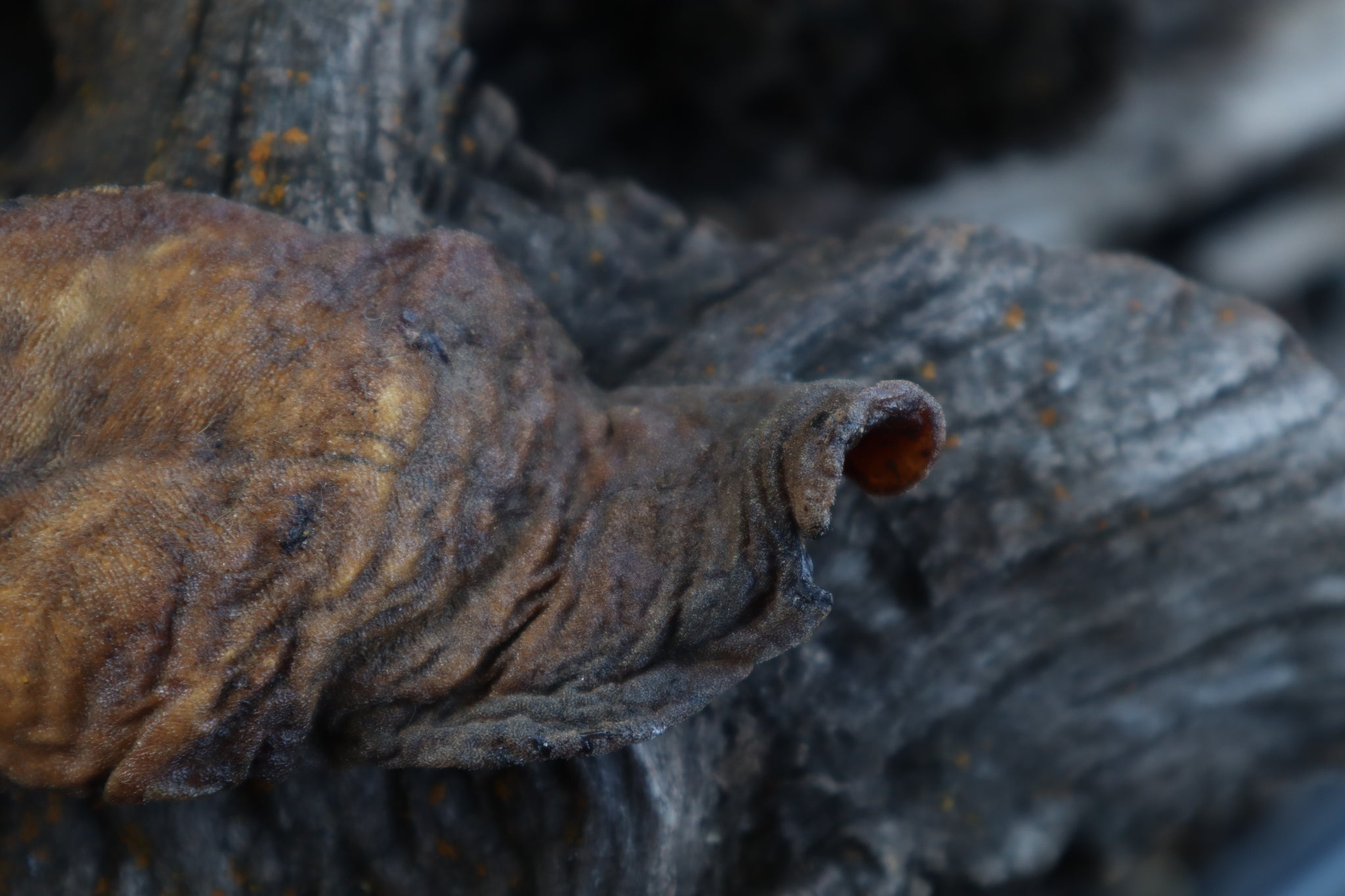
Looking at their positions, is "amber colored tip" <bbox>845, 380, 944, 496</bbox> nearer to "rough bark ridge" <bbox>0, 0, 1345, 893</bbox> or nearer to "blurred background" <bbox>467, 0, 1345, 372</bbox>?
"rough bark ridge" <bbox>0, 0, 1345, 893</bbox>

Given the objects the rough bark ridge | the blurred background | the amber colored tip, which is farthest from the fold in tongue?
the blurred background

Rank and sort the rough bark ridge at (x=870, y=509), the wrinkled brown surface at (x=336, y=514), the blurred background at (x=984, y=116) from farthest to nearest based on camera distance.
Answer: the blurred background at (x=984, y=116), the rough bark ridge at (x=870, y=509), the wrinkled brown surface at (x=336, y=514)

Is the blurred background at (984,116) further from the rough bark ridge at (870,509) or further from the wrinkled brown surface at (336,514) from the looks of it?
the wrinkled brown surface at (336,514)

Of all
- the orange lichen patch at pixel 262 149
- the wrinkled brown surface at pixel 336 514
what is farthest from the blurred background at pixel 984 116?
the wrinkled brown surface at pixel 336 514

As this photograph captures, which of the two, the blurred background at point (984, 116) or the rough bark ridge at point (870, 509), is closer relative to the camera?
the rough bark ridge at point (870, 509)

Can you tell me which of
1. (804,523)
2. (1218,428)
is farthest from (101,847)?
(1218,428)

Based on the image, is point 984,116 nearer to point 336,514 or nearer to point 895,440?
point 895,440

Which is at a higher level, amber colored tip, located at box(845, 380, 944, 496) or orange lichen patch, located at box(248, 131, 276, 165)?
amber colored tip, located at box(845, 380, 944, 496)
